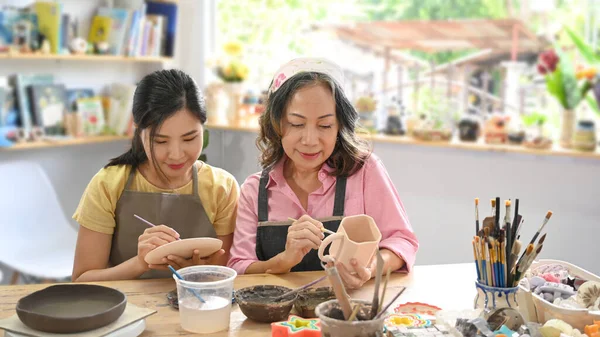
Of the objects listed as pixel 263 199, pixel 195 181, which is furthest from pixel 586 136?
pixel 195 181

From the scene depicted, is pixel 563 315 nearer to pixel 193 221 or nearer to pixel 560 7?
pixel 193 221

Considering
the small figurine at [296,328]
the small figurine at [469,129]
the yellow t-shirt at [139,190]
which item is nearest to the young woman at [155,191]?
the yellow t-shirt at [139,190]

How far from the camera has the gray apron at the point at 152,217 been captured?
200cm

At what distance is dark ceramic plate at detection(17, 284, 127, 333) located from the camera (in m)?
1.30

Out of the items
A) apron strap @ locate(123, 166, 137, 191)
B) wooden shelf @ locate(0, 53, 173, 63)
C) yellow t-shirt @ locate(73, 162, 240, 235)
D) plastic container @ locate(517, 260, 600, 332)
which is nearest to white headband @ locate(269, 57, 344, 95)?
yellow t-shirt @ locate(73, 162, 240, 235)

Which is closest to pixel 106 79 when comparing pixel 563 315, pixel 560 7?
pixel 560 7

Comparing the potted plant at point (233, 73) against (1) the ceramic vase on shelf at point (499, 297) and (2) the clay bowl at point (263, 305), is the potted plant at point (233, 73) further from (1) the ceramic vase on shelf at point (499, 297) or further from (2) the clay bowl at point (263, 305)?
(1) the ceramic vase on shelf at point (499, 297)

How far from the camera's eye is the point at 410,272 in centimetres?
187

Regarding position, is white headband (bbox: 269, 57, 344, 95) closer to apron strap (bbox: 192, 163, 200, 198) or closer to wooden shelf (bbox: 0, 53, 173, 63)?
apron strap (bbox: 192, 163, 200, 198)

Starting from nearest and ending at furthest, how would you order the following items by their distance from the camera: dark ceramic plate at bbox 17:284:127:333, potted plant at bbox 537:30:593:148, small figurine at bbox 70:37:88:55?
dark ceramic plate at bbox 17:284:127:333
potted plant at bbox 537:30:593:148
small figurine at bbox 70:37:88:55

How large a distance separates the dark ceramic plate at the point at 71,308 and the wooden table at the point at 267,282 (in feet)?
0.32

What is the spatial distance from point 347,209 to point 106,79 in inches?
113

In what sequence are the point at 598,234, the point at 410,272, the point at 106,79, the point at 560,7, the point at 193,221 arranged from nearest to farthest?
1. the point at 410,272
2. the point at 193,221
3. the point at 598,234
4. the point at 560,7
5. the point at 106,79

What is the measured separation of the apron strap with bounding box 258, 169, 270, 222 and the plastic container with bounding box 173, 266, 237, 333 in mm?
495
